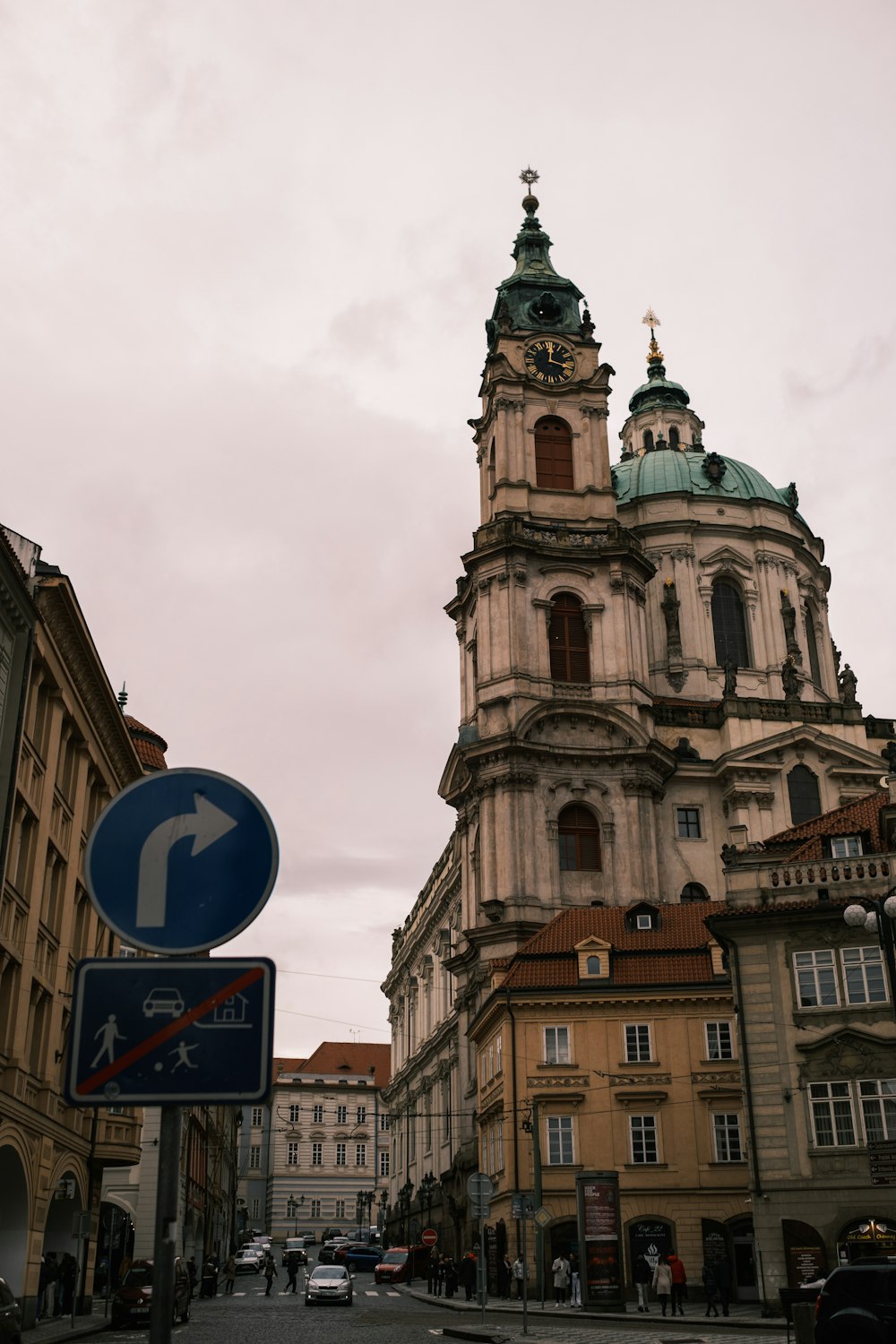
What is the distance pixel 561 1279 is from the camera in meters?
41.3

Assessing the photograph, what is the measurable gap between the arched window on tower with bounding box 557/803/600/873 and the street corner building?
0.15 metres

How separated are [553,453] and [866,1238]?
153ft

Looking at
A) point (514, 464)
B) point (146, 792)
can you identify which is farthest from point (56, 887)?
point (514, 464)

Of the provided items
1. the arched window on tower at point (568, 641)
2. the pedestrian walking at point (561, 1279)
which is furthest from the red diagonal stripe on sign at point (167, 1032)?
the arched window on tower at point (568, 641)

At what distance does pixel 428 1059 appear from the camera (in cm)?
8131

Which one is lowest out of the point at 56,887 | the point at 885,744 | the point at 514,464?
the point at 56,887

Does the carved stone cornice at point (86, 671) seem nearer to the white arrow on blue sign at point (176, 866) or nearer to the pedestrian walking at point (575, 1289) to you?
the pedestrian walking at point (575, 1289)

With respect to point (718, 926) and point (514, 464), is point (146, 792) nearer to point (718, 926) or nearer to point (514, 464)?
point (718, 926)

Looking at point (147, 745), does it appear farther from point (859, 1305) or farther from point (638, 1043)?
point (859, 1305)

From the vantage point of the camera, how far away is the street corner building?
36.4 meters

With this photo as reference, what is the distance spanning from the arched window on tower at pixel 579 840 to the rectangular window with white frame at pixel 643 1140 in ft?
57.1

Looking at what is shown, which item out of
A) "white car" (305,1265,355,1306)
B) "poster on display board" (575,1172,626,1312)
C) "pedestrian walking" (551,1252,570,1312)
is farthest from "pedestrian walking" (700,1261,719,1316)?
"white car" (305,1265,355,1306)

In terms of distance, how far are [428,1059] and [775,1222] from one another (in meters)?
48.6

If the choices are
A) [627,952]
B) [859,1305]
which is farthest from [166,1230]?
[627,952]
